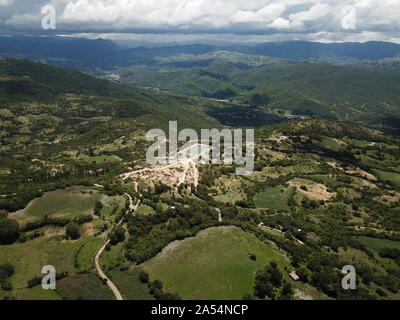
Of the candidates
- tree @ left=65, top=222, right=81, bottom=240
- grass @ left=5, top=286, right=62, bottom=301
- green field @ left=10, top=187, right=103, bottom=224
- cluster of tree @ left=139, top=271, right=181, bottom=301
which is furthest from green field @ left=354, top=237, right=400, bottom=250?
A: grass @ left=5, top=286, right=62, bottom=301

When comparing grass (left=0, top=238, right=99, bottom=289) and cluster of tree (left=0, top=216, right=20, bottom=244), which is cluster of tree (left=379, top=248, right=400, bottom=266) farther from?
cluster of tree (left=0, top=216, right=20, bottom=244)

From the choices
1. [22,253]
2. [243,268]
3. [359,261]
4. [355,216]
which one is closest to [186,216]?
[243,268]

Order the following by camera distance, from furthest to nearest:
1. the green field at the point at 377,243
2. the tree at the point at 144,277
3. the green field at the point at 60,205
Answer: the green field at the point at 377,243 < the green field at the point at 60,205 < the tree at the point at 144,277

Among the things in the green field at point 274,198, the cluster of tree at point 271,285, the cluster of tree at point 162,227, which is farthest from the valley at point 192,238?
the green field at point 274,198

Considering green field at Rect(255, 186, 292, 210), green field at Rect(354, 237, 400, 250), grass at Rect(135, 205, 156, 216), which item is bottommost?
green field at Rect(354, 237, 400, 250)

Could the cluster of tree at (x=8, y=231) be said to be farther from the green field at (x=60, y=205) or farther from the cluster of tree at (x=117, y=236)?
the cluster of tree at (x=117, y=236)

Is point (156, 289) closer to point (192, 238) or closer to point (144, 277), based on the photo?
point (144, 277)
